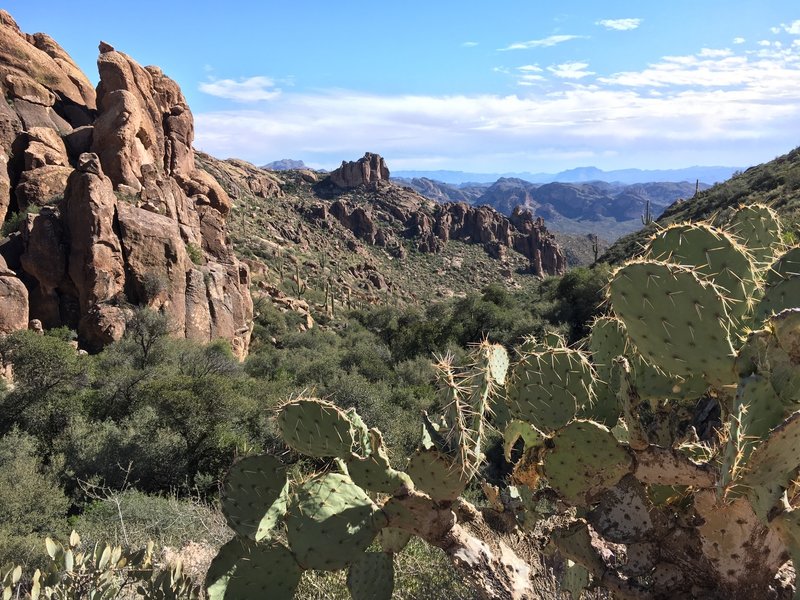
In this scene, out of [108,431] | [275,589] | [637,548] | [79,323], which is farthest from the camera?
[79,323]

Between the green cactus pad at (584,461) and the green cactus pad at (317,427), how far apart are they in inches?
38.0

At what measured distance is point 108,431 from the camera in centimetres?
930

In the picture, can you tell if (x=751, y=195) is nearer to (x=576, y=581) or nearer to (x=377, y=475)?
(x=576, y=581)

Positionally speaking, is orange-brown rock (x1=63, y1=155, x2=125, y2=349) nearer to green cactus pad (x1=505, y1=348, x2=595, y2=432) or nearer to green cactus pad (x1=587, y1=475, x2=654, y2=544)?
green cactus pad (x1=505, y1=348, x2=595, y2=432)

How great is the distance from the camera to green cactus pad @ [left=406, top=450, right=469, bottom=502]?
225 centimetres

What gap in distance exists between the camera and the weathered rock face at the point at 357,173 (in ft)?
246

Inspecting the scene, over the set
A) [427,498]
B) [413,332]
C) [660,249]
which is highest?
[660,249]

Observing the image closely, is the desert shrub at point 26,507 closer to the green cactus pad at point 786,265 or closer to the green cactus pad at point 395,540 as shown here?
the green cactus pad at point 395,540

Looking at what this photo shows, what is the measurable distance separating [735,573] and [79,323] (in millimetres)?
18414

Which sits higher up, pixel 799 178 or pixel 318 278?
pixel 799 178

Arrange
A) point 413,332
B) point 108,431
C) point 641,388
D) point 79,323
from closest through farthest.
Answer: point 641,388
point 108,431
point 79,323
point 413,332

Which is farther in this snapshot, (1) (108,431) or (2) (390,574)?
(1) (108,431)

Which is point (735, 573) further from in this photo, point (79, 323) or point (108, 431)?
point (79, 323)

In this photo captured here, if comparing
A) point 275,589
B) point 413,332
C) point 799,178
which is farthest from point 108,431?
point 799,178
